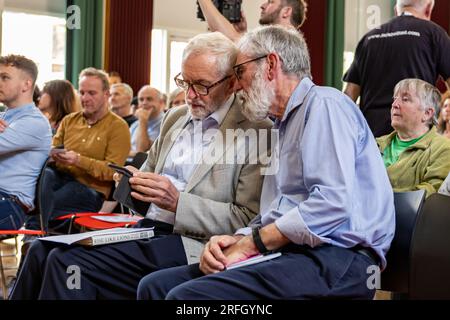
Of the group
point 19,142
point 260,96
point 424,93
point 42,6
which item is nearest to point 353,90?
point 424,93

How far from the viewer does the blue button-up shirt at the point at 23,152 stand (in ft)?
11.4

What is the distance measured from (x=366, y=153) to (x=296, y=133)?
0.22m

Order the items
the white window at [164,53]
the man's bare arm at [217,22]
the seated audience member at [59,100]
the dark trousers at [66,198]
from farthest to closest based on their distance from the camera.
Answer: the white window at [164,53]
the seated audience member at [59,100]
the dark trousers at [66,198]
the man's bare arm at [217,22]

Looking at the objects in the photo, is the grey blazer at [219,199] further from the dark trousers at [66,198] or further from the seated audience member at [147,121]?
the seated audience member at [147,121]

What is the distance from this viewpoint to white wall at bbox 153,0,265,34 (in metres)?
10.6

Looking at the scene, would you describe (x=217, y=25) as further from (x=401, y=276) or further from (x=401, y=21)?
(x=401, y=276)

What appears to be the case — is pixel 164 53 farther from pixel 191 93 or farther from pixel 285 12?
pixel 191 93

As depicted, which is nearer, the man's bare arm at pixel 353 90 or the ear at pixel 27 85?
the ear at pixel 27 85

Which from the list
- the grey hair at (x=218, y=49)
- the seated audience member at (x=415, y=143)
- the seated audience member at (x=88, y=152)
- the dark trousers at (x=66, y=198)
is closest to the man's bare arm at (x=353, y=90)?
the seated audience member at (x=415, y=143)

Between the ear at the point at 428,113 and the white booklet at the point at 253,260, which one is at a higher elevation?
the ear at the point at 428,113

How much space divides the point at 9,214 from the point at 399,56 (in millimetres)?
2335

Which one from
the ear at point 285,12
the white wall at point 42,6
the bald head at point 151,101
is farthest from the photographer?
the white wall at point 42,6

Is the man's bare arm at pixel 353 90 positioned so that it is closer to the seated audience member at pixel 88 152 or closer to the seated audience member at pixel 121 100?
the seated audience member at pixel 88 152

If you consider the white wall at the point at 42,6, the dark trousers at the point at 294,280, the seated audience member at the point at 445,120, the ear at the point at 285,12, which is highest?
the white wall at the point at 42,6
